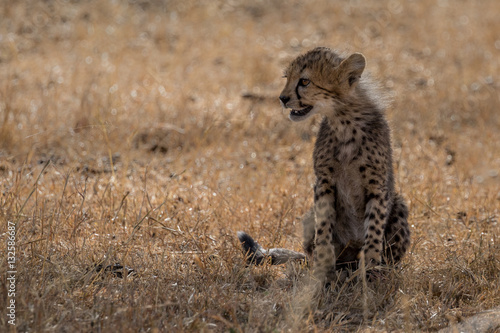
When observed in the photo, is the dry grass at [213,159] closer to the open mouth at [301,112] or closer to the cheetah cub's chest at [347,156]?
the cheetah cub's chest at [347,156]

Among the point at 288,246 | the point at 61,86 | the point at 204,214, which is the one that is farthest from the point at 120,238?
the point at 61,86

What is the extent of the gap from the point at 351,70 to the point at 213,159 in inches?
88.3

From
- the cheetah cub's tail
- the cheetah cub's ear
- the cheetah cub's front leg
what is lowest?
the cheetah cub's tail

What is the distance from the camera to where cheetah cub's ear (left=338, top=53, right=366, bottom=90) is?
11.8 ft

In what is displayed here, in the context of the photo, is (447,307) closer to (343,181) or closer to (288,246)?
(343,181)

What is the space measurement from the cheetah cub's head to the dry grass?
2.83 feet

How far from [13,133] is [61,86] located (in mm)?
1602

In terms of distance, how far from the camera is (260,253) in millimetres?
3760

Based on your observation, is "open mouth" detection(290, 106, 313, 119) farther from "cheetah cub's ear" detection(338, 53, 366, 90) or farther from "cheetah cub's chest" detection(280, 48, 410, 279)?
"cheetah cub's ear" detection(338, 53, 366, 90)

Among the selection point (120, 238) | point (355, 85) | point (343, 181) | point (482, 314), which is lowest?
point (120, 238)

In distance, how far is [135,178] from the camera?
5.07m

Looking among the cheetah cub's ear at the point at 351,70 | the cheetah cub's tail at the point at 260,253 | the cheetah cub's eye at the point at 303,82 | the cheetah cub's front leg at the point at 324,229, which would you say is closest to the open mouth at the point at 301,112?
the cheetah cub's eye at the point at 303,82

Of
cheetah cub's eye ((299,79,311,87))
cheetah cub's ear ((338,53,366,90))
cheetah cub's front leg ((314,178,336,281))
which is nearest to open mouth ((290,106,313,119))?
cheetah cub's eye ((299,79,311,87))

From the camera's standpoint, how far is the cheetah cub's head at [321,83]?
11.9 ft
